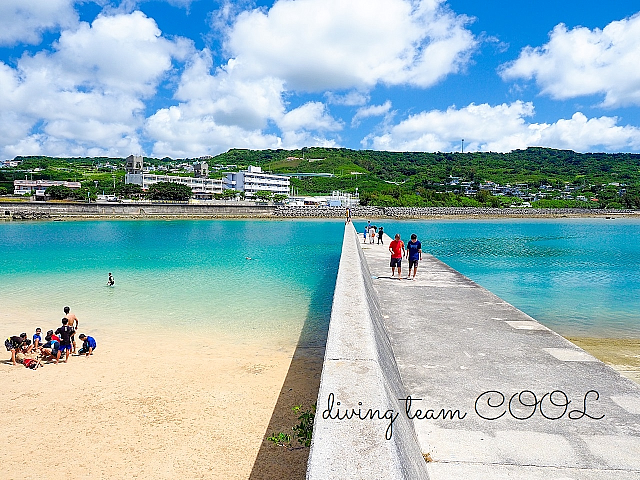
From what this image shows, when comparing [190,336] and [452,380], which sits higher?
[452,380]

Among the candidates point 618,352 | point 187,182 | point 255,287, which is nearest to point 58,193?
point 187,182

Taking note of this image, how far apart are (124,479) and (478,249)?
114ft

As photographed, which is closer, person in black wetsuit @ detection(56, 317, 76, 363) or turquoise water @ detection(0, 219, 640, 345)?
person in black wetsuit @ detection(56, 317, 76, 363)

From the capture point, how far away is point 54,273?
2531 cm

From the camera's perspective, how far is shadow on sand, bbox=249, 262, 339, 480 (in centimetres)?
590

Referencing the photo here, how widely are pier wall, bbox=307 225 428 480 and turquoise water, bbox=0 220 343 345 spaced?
21.1 feet

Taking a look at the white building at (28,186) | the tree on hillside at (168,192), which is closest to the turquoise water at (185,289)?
the tree on hillside at (168,192)

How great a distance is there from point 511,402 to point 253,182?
12494cm

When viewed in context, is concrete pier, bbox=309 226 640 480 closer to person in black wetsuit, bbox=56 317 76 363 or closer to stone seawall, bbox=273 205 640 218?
person in black wetsuit, bbox=56 317 76 363

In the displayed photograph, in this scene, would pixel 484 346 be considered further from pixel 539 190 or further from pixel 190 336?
A: pixel 539 190

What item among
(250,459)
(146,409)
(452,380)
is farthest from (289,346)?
(452,380)

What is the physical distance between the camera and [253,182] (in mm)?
127375

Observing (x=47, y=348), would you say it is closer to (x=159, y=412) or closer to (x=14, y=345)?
(x=14, y=345)

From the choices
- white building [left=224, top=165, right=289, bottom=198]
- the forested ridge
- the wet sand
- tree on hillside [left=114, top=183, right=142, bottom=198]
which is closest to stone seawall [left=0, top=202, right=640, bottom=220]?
the forested ridge
